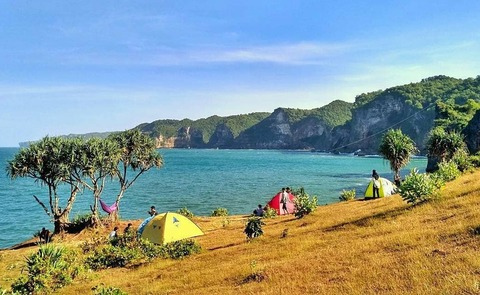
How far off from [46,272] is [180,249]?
6683 millimetres

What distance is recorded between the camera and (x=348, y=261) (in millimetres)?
11672

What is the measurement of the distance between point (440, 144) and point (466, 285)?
3663 centimetres

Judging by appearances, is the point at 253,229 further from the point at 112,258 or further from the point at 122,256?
the point at 112,258

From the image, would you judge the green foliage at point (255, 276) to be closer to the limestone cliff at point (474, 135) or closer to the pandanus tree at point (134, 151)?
the pandanus tree at point (134, 151)

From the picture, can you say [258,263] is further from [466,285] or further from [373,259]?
[466,285]

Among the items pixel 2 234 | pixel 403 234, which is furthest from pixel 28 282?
pixel 2 234

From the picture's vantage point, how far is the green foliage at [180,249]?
1933cm

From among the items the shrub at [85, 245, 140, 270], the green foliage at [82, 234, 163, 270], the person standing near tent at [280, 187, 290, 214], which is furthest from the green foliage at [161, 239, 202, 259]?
the person standing near tent at [280, 187, 290, 214]

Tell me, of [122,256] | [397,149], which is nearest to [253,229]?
[122,256]

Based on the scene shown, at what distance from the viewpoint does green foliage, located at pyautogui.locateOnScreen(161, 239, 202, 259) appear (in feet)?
63.4

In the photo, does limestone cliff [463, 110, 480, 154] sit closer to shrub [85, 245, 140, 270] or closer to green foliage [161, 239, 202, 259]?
green foliage [161, 239, 202, 259]

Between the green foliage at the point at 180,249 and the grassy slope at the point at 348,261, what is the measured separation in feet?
2.95

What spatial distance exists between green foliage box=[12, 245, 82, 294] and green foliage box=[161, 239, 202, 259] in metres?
4.55

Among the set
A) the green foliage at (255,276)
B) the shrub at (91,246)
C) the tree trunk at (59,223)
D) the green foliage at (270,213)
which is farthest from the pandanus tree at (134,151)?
the green foliage at (255,276)
